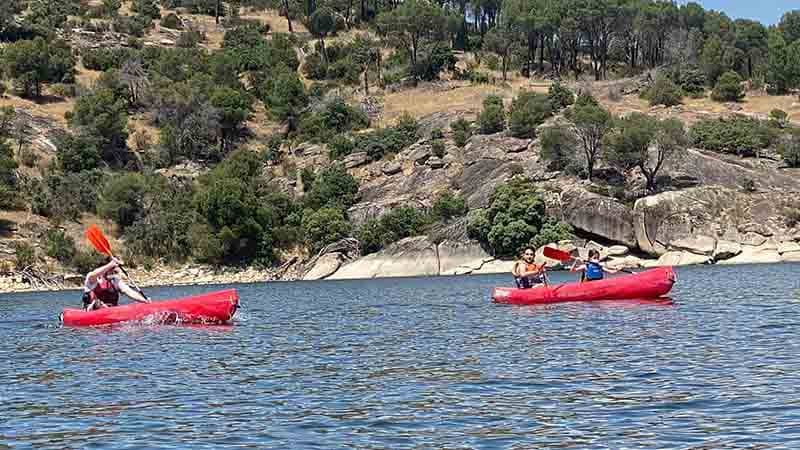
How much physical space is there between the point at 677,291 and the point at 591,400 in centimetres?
2302

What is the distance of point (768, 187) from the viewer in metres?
67.3

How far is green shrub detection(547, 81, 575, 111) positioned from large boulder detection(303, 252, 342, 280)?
966 inches

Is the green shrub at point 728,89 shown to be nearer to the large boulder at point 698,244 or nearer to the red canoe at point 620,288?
the large boulder at point 698,244

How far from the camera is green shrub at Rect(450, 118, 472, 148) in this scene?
266ft

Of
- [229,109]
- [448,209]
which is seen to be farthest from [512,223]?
[229,109]

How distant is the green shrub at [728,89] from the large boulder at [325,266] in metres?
39.0

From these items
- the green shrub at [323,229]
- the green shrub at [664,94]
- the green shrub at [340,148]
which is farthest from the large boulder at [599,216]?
the green shrub at [340,148]

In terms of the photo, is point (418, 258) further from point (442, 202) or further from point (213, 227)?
point (213, 227)

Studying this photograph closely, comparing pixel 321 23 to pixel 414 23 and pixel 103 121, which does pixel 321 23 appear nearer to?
pixel 414 23

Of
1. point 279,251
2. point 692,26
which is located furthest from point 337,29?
point 279,251

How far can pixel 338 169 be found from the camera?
3115 inches

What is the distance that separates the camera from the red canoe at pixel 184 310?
27.5 meters

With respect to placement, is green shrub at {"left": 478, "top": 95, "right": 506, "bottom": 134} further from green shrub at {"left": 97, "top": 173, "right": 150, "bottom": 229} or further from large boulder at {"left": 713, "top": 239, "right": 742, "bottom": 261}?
green shrub at {"left": 97, "top": 173, "right": 150, "bottom": 229}

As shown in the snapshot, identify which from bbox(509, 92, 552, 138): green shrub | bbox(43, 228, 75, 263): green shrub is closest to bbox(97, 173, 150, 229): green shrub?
bbox(43, 228, 75, 263): green shrub
